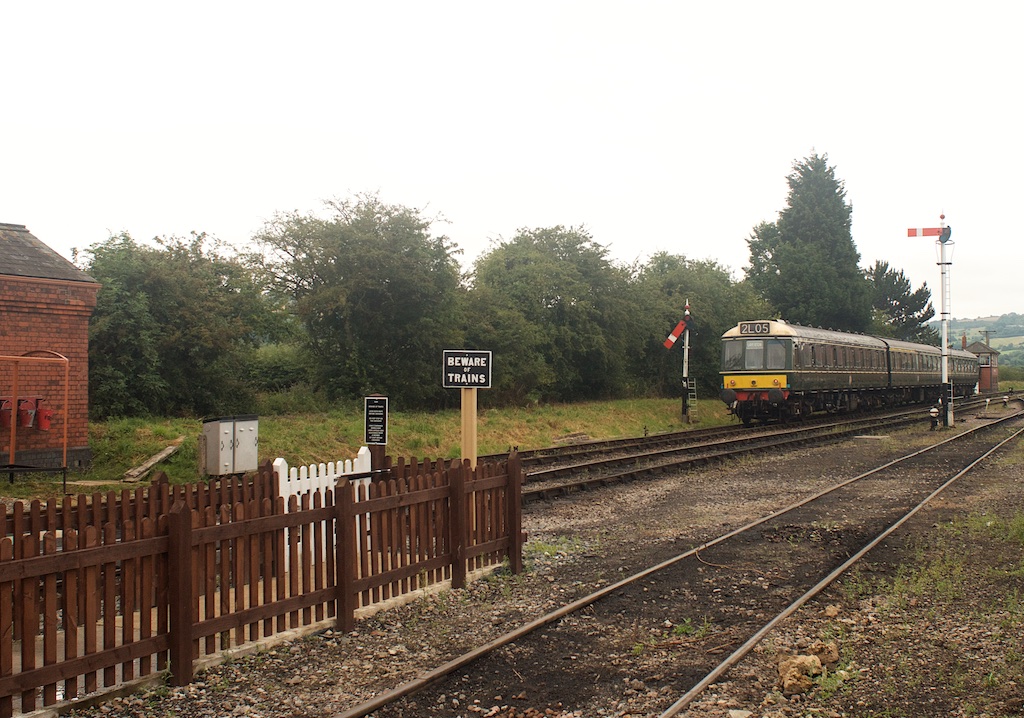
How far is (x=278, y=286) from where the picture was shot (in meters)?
23.8

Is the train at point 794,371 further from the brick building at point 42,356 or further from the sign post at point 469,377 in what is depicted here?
the brick building at point 42,356

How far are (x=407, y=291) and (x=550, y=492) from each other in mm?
12744

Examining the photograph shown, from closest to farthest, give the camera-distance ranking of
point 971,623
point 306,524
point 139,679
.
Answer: point 139,679 → point 306,524 → point 971,623

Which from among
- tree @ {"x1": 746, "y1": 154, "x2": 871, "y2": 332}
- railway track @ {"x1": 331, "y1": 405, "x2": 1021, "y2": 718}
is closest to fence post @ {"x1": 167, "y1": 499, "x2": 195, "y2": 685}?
railway track @ {"x1": 331, "y1": 405, "x2": 1021, "y2": 718}

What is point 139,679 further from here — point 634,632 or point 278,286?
point 278,286

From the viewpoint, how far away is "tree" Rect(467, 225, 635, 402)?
2816 cm

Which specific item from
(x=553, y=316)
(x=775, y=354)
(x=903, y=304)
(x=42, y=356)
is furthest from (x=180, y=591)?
(x=903, y=304)

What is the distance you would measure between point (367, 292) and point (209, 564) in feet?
62.7

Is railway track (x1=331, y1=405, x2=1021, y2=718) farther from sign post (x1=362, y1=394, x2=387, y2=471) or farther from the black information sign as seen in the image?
the black information sign

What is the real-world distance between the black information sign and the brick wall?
21.7 feet

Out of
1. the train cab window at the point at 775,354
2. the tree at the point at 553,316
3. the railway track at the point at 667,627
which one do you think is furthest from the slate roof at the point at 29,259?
the train cab window at the point at 775,354

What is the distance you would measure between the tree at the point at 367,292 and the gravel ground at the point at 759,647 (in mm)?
14476

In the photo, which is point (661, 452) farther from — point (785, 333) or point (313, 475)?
point (313, 475)

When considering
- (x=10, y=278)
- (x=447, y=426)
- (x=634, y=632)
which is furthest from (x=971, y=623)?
(x=447, y=426)
